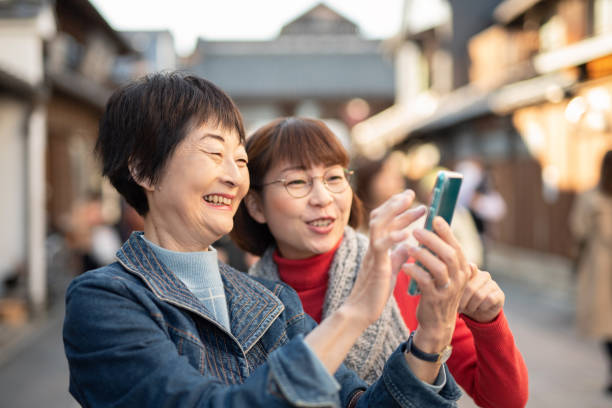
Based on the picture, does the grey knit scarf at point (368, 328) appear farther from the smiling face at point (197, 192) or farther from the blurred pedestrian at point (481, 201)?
the blurred pedestrian at point (481, 201)

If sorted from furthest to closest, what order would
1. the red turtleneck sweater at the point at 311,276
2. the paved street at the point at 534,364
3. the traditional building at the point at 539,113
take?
1. the traditional building at the point at 539,113
2. the paved street at the point at 534,364
3. the red turtleneck sweater at the point at 311,276

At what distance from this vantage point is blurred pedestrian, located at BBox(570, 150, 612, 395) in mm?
5621

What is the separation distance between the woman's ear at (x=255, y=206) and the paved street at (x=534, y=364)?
2932 mm

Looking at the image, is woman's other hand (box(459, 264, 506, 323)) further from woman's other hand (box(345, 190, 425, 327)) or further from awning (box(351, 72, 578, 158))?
awning (box(351, 72, 578, 158))

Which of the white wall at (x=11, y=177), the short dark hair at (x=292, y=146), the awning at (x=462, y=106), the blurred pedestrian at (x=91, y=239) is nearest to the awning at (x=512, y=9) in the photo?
the awning at (x=462, y=106)

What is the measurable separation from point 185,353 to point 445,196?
0.72 m

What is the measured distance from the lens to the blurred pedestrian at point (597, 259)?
5.62 meters

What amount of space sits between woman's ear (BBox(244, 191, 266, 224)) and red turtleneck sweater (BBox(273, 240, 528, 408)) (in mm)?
171

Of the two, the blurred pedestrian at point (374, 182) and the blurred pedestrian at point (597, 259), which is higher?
the blurred pedestrian at point (374, 182)

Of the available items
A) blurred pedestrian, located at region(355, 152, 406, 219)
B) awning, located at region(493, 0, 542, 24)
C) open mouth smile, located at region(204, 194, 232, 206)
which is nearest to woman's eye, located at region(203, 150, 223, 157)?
open mouth smile, located at region(204, 194, 232, 206)

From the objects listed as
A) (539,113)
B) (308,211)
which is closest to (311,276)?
(308,211)

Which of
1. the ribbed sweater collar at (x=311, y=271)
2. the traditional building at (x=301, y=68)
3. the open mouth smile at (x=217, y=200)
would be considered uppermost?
the traditional building at (x=301, y=68)

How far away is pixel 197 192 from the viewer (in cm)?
151

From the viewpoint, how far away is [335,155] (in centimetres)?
213
